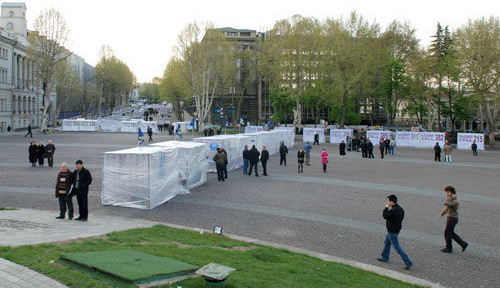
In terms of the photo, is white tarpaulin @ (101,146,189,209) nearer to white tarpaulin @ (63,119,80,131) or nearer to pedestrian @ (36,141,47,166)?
pedestrian @ (36,141,47,166)

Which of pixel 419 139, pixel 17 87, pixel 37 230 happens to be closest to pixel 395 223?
pixel 37 230

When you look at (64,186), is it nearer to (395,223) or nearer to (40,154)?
(395,223)

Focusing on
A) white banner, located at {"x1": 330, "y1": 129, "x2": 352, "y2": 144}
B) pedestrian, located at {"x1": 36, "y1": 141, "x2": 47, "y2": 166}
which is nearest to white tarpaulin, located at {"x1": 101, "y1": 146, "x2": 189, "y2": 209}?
pedestrian, located at {"x1": 36, "y1": 141, "x2": 47, "y2": 166}

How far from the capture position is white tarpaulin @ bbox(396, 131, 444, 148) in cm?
4478

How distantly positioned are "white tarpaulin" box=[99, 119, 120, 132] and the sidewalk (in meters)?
54.4

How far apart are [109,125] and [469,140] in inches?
1851

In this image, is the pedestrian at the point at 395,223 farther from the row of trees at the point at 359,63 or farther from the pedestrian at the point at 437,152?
the row of trees at the point at 359,63

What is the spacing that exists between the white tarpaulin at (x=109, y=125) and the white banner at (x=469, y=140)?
45.0 m

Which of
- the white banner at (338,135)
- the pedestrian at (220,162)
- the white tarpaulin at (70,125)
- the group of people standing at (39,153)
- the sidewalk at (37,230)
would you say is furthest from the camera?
the white tarpaulin at (70,125)

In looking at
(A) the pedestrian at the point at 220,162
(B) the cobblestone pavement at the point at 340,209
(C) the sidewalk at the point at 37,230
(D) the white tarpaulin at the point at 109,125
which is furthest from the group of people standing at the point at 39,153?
(D) the white tarpaulin at the point at 109,125

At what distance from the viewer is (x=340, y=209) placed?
1538 centimetres

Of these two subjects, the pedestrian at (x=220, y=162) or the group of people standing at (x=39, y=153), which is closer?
the pedestrian at (x=220, y=162)

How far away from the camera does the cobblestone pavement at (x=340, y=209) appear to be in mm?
10469

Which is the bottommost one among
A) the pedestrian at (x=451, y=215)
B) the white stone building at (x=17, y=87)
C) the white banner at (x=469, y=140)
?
the pedestrian at (x=451, y=215)
